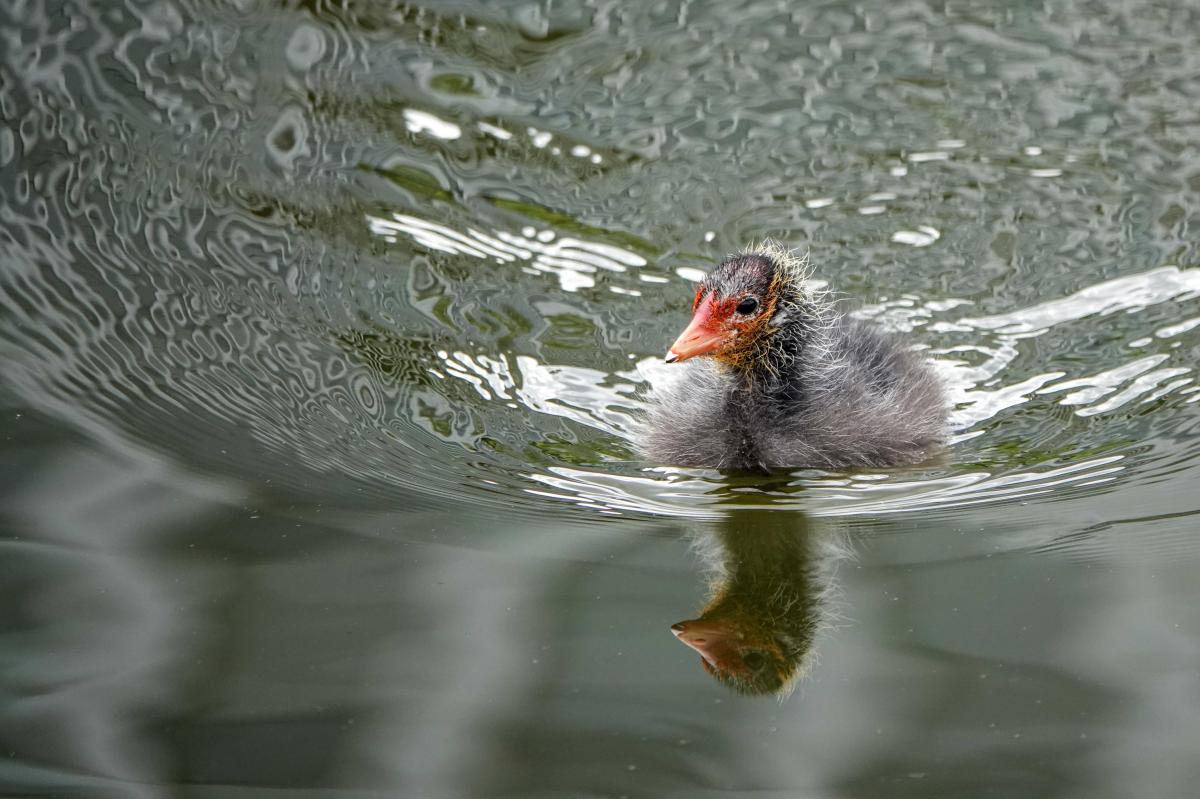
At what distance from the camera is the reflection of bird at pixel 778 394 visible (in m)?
3.81

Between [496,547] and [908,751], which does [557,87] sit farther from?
[908,751]

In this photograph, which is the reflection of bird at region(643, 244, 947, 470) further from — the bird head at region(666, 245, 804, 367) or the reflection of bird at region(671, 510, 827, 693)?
the reflection of bird at region(671, 510, 827, 693)

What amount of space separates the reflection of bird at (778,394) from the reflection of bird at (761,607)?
49 cm

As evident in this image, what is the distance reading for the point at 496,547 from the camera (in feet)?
9.63

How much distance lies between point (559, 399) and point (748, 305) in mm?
678

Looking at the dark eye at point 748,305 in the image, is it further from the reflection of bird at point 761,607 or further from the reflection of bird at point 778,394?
the reflection of bird at point 761,607

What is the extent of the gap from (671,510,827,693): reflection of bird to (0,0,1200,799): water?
0.02 metres

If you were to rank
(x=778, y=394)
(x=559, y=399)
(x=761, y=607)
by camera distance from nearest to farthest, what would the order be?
1. (x=761, y=607)
2. (x=778, y=394)
3. (x=559, y=399)

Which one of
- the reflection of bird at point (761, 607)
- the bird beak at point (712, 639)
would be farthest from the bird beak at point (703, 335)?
the bird beak at point (712, 639)

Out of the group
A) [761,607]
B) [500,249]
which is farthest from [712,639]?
[500,249]

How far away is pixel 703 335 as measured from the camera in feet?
12.5

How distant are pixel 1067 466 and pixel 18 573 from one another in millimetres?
2508

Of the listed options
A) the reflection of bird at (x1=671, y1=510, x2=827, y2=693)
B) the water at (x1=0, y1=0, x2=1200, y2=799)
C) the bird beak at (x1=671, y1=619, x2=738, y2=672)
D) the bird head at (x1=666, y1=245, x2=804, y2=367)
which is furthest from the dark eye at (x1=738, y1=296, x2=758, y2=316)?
the bird beak at (x1=671, y1=619, x2=738, y2=672)

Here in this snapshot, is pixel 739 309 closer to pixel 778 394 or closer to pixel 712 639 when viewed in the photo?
pixel 778 394
